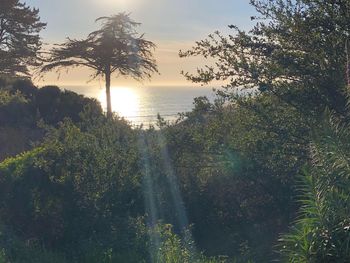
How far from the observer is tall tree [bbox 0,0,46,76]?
1405 inches

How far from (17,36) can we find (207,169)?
91.8 ft

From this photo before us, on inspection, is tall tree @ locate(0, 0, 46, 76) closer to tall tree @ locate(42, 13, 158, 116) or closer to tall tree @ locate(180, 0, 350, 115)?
tall tree @ locate(42, 13, 158, 116)

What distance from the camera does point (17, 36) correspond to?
3634 centimetres

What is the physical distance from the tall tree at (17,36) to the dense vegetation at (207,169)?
83.8ft

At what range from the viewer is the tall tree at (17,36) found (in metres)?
35.7

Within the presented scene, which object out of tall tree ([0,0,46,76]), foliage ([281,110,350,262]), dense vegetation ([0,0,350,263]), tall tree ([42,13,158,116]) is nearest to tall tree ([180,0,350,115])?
dense vegetation ([0,0,350,263])

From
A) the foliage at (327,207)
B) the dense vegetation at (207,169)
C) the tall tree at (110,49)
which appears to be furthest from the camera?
the tall tree at (110,49)

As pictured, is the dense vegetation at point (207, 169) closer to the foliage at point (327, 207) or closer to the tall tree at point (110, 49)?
the foliage at point (327, 207)

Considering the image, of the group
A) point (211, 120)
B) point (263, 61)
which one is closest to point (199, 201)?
point (211, 120)

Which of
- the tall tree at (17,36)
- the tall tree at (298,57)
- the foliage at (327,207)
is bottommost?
the foliage at (327,207)

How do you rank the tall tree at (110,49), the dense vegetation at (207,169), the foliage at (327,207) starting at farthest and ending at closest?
1. the tall tree at (110,49)
2. the dense vegetation at (207,169)
3. the foliage at (327,207)

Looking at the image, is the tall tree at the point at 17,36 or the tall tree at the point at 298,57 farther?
the tall tree at the point at 17,36

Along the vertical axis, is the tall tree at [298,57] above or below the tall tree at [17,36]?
below

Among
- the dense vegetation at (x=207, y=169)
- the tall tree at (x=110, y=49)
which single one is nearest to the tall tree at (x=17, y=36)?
the tall tree at (x=110, y=49)
